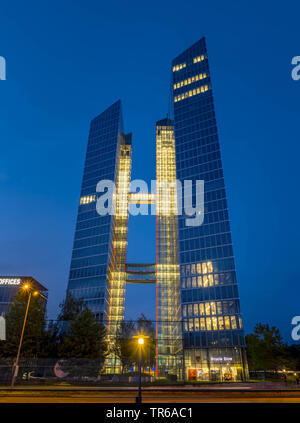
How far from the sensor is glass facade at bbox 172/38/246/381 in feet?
232

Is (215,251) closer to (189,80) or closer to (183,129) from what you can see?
(183,129)

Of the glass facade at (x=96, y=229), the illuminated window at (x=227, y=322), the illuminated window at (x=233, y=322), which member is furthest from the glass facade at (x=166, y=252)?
the glass facade at (x=96, y=229)

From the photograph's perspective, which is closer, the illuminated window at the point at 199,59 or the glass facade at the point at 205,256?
the glass facade at the point at 205,256

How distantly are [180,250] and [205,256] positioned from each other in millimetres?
8299

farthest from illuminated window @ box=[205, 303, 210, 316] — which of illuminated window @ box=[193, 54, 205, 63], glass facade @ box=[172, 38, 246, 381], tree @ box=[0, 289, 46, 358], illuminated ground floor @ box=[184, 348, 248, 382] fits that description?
illuminated window @ box=[193, 54, 205, 63]

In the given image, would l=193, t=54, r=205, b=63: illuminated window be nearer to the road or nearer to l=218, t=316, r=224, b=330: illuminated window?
l=218, t=316, r=224, b=330: illuminated window

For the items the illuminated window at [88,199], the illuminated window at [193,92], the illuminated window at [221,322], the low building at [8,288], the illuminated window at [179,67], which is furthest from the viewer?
the illuminated window at [179,67]

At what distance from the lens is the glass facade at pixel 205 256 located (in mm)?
70562

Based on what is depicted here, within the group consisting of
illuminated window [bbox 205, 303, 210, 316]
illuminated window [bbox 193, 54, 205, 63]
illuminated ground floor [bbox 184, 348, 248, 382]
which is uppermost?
illuminated window [bbox 193, 54, 205, 63]

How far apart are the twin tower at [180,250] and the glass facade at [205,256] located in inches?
10.0

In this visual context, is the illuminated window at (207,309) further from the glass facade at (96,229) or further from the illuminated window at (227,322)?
A: the glass facade at (96,229)

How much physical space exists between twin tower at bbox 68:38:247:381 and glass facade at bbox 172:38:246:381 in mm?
255

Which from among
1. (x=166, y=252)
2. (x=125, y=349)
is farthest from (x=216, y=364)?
(x=166, y=252)
